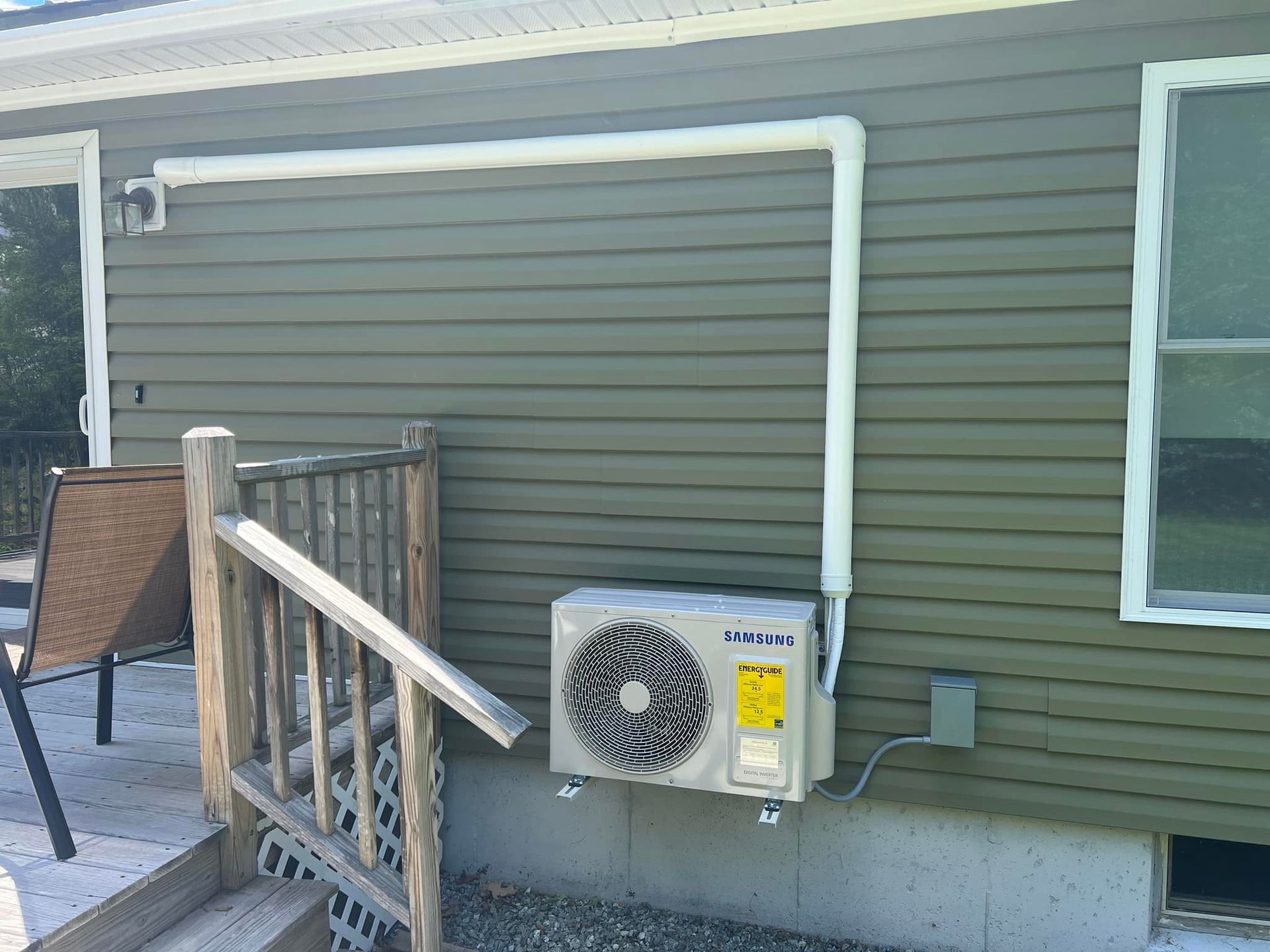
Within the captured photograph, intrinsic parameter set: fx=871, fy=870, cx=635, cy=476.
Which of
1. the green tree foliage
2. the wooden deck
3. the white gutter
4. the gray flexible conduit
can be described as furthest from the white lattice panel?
the green tree foliage

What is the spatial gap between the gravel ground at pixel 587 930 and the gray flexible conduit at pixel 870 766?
53 centimetres

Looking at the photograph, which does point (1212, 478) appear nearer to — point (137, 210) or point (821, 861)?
point (821, 861)

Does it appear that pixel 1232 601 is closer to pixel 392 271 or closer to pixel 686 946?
pixel 686 946

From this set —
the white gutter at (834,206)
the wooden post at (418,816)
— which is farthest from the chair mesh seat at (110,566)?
the white gutter at (834,206)

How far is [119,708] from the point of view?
293 cm

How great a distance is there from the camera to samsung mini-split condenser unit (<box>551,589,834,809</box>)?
2.41m

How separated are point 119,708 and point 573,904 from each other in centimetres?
168

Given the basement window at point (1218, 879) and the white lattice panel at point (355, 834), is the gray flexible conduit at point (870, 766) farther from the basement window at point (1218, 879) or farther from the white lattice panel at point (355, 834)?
the white lattice panel at point (355, 834)

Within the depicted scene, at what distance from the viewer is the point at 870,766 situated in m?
2.67

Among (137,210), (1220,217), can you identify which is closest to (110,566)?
(137,210)

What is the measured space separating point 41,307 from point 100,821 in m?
2.79

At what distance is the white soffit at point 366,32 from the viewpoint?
8.39ft

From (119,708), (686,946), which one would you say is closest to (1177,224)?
(686,946)

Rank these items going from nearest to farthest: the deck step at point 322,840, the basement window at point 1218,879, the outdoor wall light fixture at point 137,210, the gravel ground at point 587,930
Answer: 1. the deck step at point 322,840
2. the basement window at point 1218,879
3. the gravel ground at point 587,930
4. the outdoor wall light fixture at point 137,210
